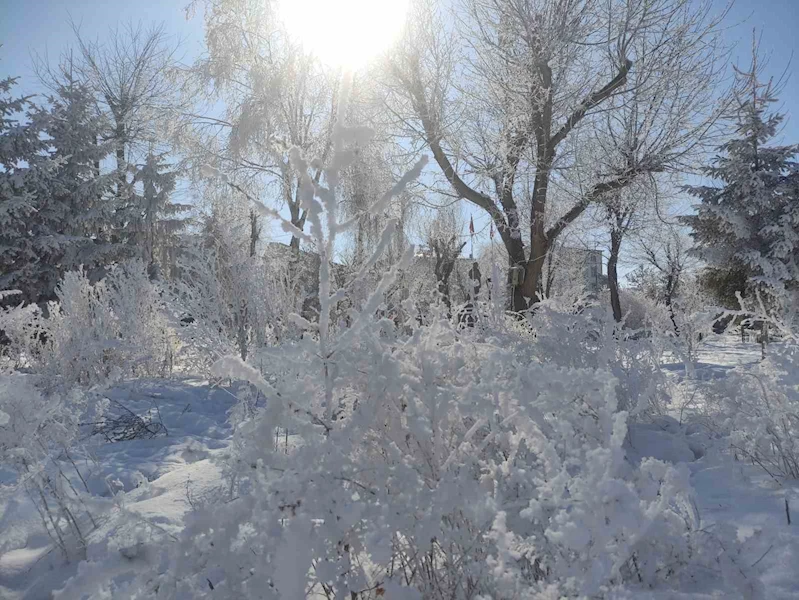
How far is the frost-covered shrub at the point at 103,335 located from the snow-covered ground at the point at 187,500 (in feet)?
7.16

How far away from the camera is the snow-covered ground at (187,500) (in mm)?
1151

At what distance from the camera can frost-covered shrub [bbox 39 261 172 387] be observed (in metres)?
4.91

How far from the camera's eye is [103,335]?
5242 mm

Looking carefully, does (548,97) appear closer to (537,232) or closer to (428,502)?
(537,232)

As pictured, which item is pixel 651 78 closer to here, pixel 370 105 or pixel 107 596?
pixel 370 105

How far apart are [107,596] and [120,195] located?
17667 mm

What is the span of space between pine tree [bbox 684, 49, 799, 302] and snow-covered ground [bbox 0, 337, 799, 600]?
432 inches

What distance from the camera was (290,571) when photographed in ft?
2.60

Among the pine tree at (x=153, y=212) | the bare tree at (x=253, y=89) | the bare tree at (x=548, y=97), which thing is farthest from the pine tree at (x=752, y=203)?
the pine tree at (x=153, y=212)

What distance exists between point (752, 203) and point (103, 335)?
13.4 meters

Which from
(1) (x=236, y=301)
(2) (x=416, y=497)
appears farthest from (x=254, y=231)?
(2) (x=416, y=497)

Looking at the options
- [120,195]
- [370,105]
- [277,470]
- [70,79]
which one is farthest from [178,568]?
[70,79]

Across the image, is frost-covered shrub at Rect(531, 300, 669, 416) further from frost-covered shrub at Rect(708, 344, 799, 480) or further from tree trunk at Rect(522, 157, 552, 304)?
tree trunk at Rect(522, 157, 552, 304)

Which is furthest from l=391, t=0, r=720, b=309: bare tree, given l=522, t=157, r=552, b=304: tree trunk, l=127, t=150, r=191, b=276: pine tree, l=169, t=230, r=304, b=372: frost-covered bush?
l=127, t=150, r=191, b=276: pine tree
